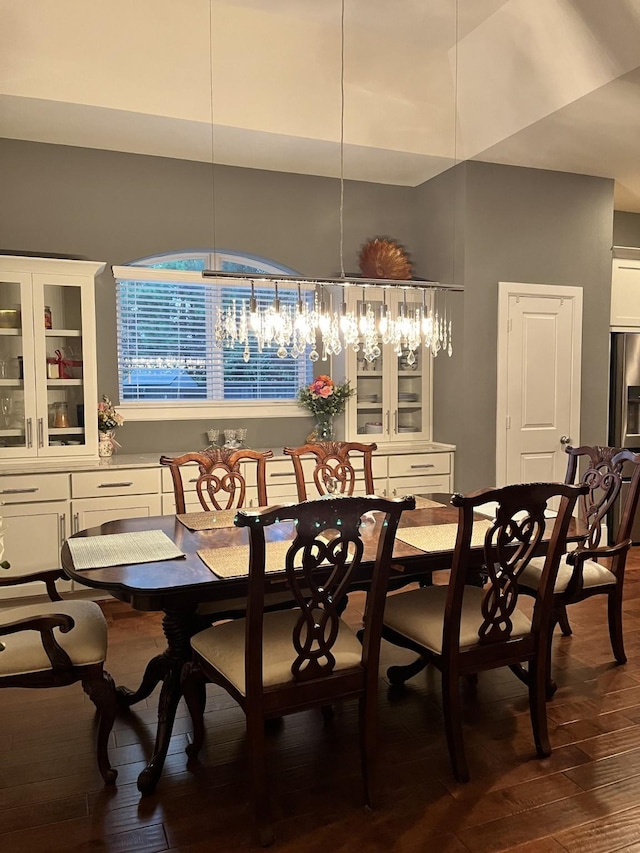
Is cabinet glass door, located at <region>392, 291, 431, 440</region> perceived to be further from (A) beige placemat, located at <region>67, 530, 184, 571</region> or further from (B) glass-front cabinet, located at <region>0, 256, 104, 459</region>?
(A) beige placemat, located at <region>67, 530, 184, 571</region>

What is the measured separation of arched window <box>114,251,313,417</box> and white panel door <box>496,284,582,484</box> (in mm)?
1595

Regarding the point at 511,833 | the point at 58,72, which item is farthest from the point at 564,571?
the point at 58,72

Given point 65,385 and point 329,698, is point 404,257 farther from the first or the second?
point 329,698

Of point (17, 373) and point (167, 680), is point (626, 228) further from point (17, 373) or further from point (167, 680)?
point (167, 680)

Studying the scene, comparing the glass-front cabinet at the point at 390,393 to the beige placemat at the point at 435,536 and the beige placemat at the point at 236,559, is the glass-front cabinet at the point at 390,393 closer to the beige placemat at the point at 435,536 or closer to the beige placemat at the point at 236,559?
the beige placemat at the point at 435,536

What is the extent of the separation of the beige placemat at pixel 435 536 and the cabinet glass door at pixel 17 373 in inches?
97.8

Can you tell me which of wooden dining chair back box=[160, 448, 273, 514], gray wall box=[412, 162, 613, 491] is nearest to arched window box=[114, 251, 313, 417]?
gray wall box=[412, 162, 613, 491]

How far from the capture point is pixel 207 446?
4984mm

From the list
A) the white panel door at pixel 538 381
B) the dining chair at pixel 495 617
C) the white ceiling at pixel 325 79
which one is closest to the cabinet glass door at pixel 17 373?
the white ceiling at pixel 325 79

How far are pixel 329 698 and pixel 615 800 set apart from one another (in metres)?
1.01

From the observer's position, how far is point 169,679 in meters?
2.50

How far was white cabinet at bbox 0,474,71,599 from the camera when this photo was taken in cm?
398

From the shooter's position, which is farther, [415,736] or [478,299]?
[478,299]

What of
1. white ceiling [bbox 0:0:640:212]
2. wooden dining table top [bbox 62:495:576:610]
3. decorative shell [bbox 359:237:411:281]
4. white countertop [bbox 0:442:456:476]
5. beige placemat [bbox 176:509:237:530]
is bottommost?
wooden dining table top [bbox 62:495:576:610]
